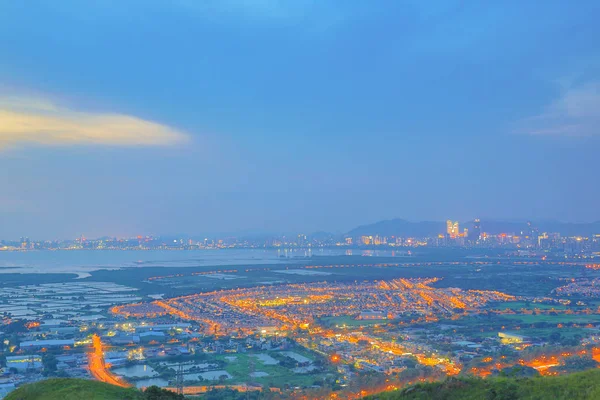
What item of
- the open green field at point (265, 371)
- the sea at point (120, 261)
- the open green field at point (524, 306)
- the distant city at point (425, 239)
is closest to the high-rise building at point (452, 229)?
the distant city at point (425, 239)

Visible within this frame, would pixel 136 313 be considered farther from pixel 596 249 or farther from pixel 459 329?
pixel 596 249

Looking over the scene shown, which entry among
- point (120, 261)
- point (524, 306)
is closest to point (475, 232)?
point (120, 261)

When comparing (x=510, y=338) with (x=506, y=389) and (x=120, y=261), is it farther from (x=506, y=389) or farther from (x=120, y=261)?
(x=120, y=261)

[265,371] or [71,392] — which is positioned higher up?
[71,392]

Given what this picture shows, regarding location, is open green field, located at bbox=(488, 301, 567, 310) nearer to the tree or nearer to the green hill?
the green hill

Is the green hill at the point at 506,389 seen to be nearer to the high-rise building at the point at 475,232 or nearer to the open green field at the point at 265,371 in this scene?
the open green field at the point at 265,371

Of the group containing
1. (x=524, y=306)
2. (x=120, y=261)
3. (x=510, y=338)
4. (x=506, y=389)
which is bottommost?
(x=524, y=306)

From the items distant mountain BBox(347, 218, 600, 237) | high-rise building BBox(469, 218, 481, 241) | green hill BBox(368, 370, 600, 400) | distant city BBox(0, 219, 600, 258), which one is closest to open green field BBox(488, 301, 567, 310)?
green hill BBox(368, 370, 600, 400)

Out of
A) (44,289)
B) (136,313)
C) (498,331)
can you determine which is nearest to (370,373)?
(498,331)
